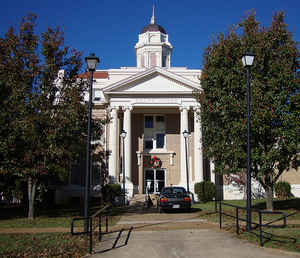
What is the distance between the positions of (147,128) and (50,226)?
759 inches

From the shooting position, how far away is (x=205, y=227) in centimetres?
1226


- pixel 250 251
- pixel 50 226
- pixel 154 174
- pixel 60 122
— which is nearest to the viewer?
pixel 250 251

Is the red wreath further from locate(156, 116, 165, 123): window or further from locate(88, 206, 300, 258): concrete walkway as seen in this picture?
locate(88, 206, 300, 258): concrete walkway

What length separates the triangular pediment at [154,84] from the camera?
2896 cm

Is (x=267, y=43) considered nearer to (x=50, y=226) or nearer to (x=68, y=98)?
(x=68, y=98)

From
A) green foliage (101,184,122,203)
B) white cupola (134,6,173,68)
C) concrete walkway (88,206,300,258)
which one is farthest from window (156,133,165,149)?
concrete walkway (88,206,300,258)

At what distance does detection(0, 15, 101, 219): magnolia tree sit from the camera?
47.4ft

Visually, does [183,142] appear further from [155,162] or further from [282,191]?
[282,191]

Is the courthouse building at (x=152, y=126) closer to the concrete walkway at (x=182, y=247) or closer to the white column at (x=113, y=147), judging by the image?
the white column at (x=113, y=147)

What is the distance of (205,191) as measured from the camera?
26.2 meters

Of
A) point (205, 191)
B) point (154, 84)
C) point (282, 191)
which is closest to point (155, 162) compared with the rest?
point (205, 191)

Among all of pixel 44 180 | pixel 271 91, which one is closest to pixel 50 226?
pixel 44 180

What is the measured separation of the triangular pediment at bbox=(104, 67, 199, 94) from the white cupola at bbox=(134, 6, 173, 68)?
34.5 feet

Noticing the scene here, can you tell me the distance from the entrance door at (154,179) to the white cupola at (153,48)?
13910 millimetres
